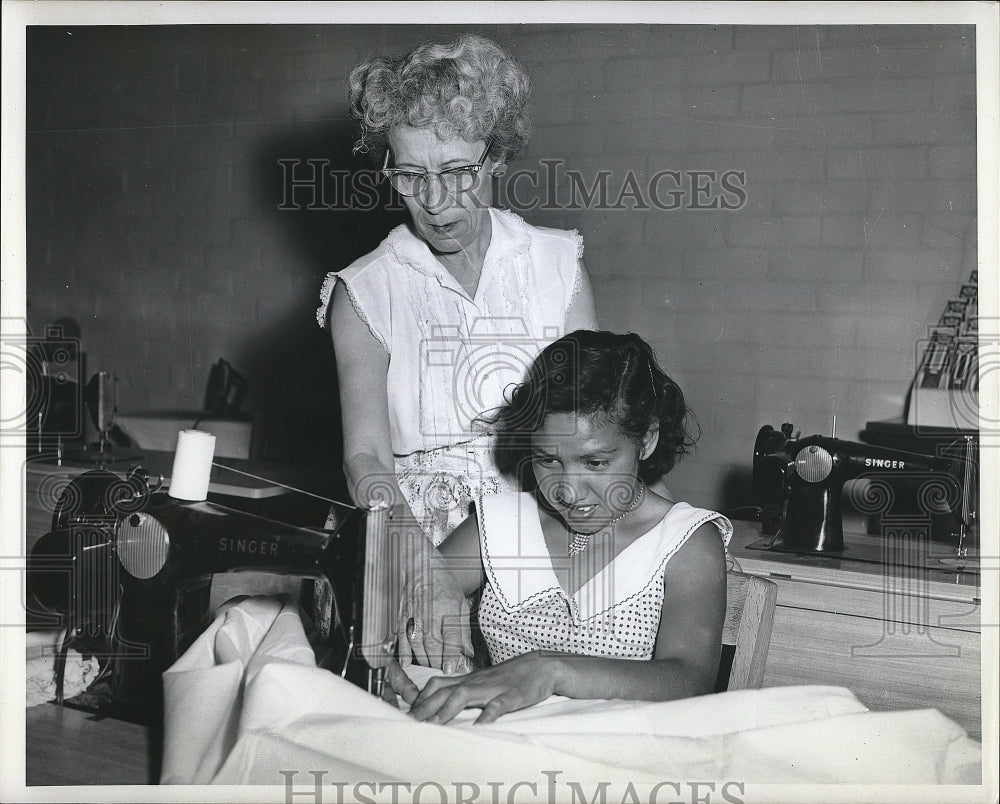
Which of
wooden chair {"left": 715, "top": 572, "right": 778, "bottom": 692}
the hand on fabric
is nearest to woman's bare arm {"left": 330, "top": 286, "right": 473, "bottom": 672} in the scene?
the hand on fabric

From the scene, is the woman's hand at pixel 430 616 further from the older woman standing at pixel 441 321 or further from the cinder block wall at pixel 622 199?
the cinder block wall at pixel 622 199

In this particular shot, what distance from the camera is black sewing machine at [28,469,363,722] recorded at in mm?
1086

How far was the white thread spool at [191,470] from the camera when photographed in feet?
3.78

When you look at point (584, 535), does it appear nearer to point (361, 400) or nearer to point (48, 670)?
point (361, 400)

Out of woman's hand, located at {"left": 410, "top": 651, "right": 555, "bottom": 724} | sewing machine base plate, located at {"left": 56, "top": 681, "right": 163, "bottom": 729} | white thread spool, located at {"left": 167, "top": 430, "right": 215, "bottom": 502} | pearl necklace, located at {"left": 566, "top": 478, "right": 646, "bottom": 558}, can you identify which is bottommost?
sewing machine base plate, located at {"left": 56, "top": 681, "right": 163, "bottom": 729}

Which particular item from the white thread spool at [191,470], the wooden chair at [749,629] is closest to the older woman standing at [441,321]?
the white thread spool at [191,470]

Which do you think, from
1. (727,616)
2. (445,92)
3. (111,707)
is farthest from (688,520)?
(111,707)

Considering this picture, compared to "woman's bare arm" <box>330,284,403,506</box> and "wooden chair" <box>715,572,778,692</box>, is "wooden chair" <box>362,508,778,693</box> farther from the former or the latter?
"woman's bare arm" <box>330,284,403,506</box>

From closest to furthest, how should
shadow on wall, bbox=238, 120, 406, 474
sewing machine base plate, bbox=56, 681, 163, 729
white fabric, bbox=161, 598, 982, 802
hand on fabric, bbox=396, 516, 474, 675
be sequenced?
white fabric, bbox=161, 598, 982, 802, hand on fabric, bbox=396, 516, 474, 675, sewing machine base plate, bbox=56, 681, 163, 729, shadow on wall, bbox=238, 120, 406, 474

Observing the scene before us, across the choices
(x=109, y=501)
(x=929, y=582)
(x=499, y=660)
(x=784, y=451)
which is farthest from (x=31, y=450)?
(x=929, y=582)

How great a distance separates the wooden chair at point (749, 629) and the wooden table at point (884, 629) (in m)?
0.25

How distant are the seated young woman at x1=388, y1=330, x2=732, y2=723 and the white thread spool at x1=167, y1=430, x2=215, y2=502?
344 mm

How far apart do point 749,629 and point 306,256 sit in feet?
3.84

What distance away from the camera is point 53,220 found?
4.78 ft
